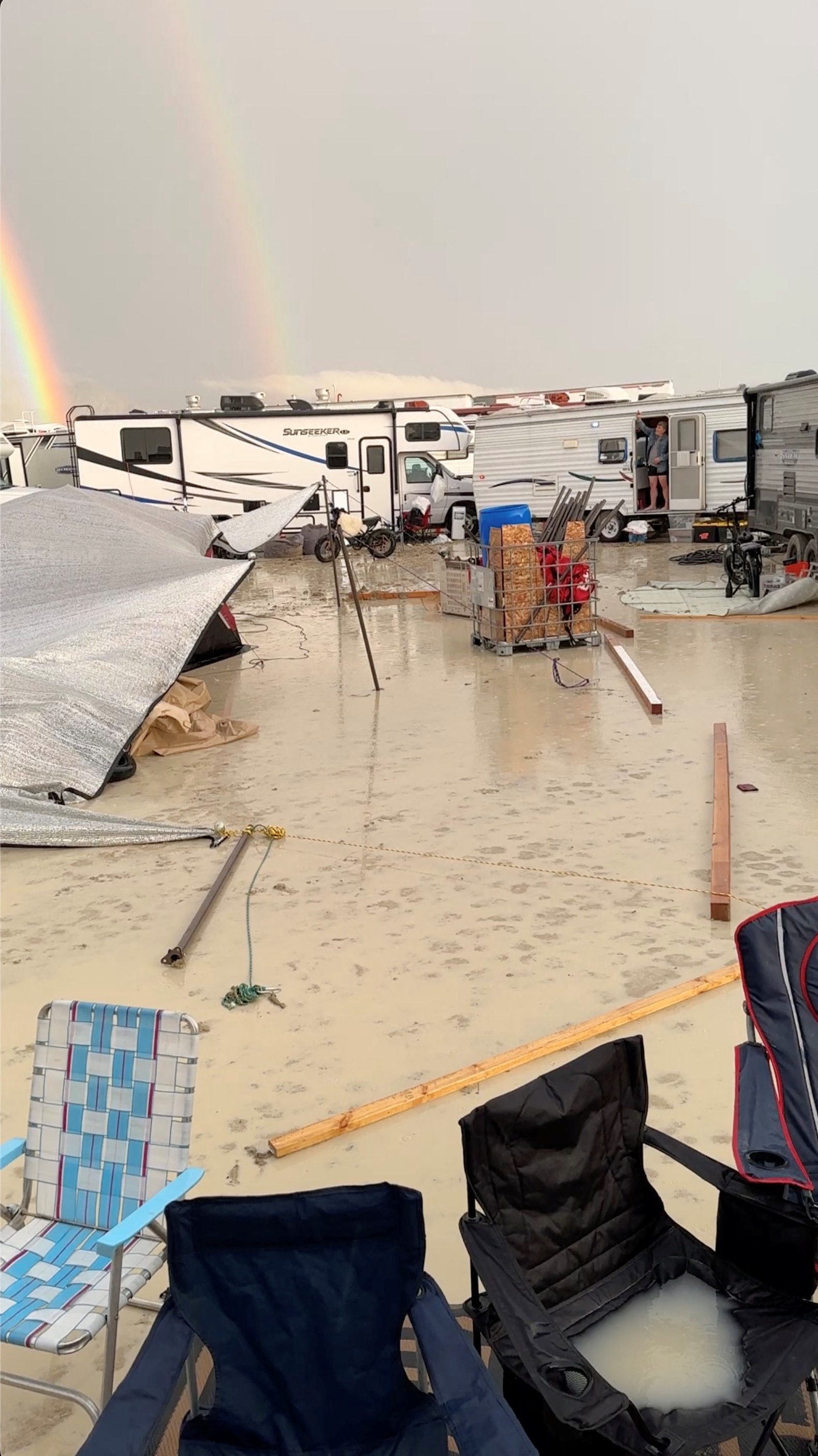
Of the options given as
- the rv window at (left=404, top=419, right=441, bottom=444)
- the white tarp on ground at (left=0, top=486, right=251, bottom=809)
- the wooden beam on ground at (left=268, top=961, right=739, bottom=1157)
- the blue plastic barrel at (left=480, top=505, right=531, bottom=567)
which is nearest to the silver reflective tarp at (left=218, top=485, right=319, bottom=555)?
the white tarp on ground at (left=0, top=486, right=251, bottom=809)

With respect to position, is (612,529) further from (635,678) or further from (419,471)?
(635,678)

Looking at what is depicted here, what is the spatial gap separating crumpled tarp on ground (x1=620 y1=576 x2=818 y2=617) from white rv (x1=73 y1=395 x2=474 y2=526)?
27.9 ft

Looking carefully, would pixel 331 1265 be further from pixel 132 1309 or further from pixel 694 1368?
pixel 132 1309

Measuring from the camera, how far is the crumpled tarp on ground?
1166cm

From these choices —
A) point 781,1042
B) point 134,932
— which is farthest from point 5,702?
point 781,1042

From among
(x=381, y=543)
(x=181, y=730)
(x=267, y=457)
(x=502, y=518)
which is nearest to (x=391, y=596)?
(x=502, y=518)

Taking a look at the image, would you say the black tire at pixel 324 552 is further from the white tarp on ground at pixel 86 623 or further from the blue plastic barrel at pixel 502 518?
the white tarp on ground at pixel 86 623

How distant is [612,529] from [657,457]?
1.41 metres

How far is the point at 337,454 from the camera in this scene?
2177 centimetres

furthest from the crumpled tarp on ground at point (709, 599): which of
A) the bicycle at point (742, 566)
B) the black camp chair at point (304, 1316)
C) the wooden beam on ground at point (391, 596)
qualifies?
the black camp chair at point (304, 1316)

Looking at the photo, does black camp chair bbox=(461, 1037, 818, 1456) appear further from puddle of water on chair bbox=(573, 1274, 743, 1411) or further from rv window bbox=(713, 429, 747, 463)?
rv window bbox=(713, 429, 747, 463)

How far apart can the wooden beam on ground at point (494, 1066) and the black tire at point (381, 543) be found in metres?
16.5

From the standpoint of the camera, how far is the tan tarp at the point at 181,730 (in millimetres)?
7578

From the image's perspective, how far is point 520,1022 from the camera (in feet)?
12.2
